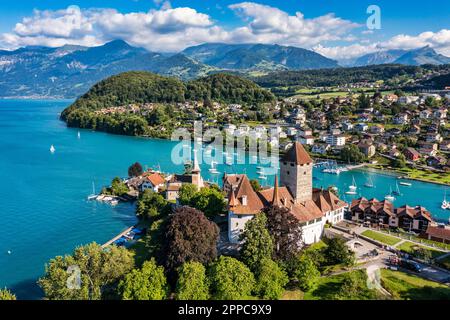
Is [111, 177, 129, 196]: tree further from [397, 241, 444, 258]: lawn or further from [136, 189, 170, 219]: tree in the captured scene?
[397, 241, 444, 258]: lawn

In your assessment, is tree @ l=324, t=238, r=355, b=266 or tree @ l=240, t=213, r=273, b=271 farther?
tree @ l=324, t=238, r=355, b=266

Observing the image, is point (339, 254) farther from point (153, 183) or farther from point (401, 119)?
point (401, 119)

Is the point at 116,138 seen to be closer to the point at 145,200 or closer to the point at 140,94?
the point at 140,94

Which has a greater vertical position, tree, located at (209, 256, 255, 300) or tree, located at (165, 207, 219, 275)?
tree, located at (165, 207, 219, 275)

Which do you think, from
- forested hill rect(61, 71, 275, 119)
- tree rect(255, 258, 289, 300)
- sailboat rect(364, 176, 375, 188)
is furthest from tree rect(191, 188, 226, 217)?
forested hill rect(61, 71, 275, 119)

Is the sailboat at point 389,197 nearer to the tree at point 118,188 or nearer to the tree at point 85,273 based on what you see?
the tree at point 118,188
